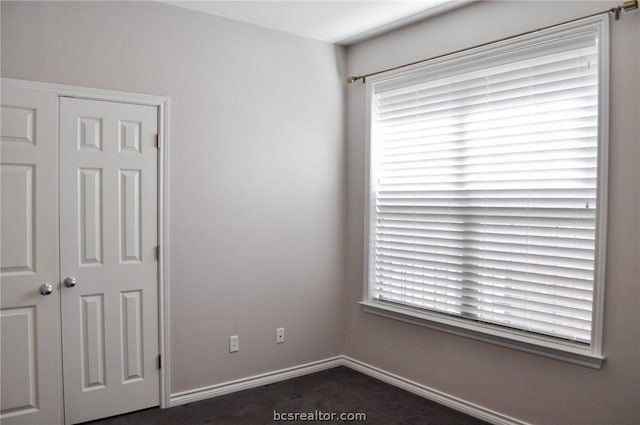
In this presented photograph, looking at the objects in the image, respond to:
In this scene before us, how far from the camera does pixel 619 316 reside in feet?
8.14

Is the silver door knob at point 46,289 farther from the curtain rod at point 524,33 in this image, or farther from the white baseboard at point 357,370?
the curtain rod at point 524,33

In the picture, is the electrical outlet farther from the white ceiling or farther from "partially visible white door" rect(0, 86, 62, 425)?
the white ceiling

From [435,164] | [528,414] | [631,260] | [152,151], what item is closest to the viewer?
[631,260]

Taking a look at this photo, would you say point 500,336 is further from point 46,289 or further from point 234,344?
point 46,289

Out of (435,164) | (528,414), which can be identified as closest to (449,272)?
(435,164)

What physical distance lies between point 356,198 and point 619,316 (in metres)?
2.05

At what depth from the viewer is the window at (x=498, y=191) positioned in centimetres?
261

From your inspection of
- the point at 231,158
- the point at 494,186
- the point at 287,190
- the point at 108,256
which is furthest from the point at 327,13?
the point at 108,256

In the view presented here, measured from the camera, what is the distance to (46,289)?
277cm

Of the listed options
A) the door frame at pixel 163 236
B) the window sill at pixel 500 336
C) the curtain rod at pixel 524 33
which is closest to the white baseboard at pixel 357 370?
the door frame at pixel 163 236

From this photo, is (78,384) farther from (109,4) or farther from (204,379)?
(109,4)

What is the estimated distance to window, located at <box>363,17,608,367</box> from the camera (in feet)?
8.55

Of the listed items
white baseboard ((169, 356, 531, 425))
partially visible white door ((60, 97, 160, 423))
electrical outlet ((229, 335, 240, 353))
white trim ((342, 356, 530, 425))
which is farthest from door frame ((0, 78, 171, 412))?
white trim ((342, 356, 530, 425))

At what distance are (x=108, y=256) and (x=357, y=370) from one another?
6.93 feet
